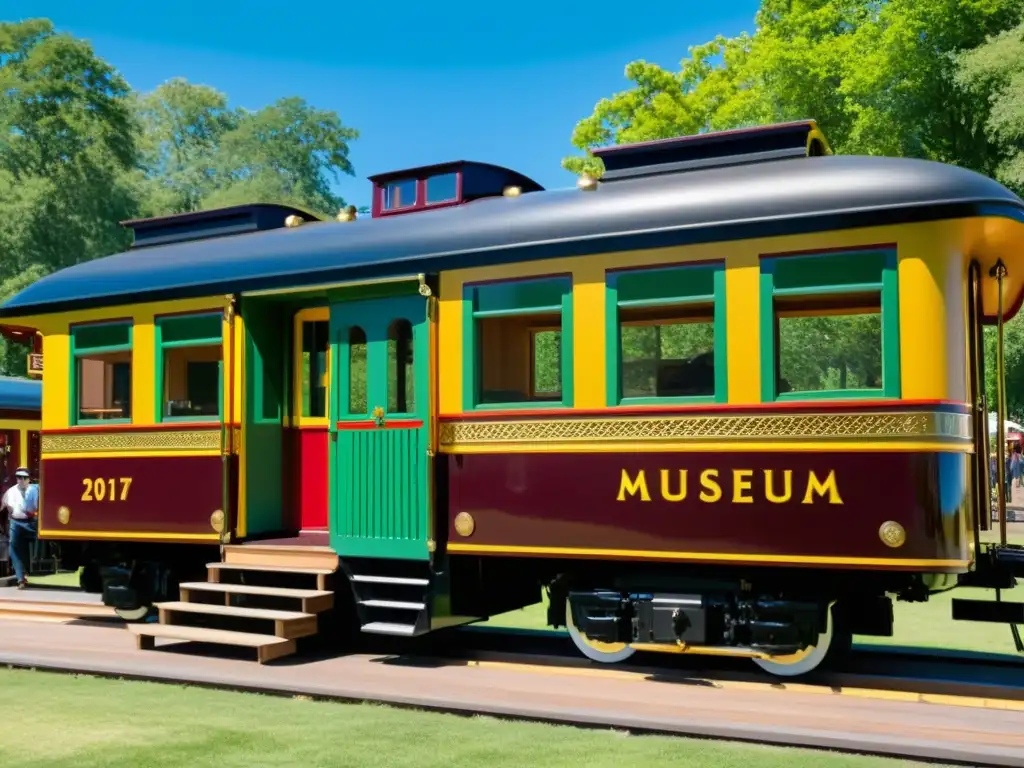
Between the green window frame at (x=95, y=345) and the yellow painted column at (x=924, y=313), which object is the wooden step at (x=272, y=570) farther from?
the yellow painted column at (x=924, y=313)

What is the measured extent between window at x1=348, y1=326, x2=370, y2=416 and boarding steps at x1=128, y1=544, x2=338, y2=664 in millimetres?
1234

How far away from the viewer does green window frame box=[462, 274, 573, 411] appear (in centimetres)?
873

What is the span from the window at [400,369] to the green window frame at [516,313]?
666 mm

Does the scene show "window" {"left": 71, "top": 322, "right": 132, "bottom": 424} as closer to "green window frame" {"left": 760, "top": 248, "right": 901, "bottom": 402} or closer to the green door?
the green door

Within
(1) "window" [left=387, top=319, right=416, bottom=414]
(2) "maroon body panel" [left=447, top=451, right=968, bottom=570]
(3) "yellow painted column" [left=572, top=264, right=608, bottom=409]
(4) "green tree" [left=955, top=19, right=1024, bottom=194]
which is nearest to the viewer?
(2) "maroon body panel" [left=447, top=451, right=968, bottom=570]

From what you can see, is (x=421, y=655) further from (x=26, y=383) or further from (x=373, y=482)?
(x=26, y=383)

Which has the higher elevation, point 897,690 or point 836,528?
Answer: point 836,528

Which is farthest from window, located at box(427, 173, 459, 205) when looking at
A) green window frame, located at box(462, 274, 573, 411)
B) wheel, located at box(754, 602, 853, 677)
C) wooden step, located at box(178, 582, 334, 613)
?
wheel, located at box(754, 602, 853, 677)

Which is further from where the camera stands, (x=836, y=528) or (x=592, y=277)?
(x=592, y=277)

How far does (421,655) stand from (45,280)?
219 inches

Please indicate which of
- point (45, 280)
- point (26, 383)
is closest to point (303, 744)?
point (45, 280)

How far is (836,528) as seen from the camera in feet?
25.1

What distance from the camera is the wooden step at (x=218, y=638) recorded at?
919cm

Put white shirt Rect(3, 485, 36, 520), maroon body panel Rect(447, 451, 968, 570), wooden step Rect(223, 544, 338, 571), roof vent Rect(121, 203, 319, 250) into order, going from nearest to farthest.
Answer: maroon body panel Rect(447, 451, 968, 570)
wooden step Rect(223, 544, 338, 571)
roof vent Rect(121, 203, 319, 250)
white shirt Rect(3, 485, 36, 520)
